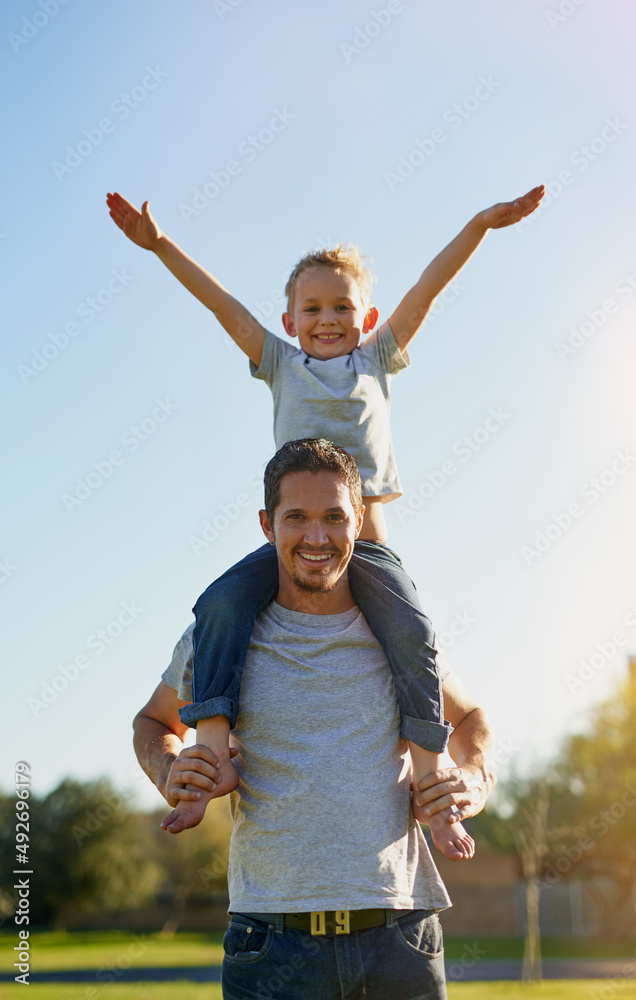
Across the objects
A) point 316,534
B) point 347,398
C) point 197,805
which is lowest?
point 197,805

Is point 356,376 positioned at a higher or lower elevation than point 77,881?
higher

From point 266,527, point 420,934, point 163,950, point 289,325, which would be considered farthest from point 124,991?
point 266,527

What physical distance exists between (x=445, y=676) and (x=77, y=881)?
39147mm

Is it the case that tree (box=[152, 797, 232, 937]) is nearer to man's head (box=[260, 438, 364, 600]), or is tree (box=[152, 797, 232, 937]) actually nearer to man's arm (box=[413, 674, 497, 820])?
man's arm (box=[413, 674, 497, 820])

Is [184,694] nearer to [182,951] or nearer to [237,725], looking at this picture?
[237,725]

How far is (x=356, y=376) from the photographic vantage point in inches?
152

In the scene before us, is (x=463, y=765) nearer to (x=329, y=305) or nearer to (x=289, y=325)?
(x=329, y=305)

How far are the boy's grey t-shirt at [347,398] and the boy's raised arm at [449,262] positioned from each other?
0.27 feet

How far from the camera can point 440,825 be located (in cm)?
280

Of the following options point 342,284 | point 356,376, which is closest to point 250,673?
point 356,376

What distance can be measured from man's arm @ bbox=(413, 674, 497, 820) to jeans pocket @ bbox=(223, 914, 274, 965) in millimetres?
628

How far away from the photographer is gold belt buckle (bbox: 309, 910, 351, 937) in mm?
2625

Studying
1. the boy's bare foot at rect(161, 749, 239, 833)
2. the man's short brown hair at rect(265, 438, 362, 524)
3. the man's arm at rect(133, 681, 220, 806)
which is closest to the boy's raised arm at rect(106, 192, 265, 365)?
the man's short brown hair at rect(265, 438, 362, 524)

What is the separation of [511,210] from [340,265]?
0.81 metres
